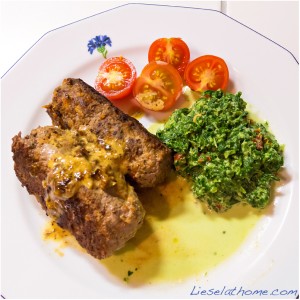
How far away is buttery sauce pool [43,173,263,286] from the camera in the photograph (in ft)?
12.9

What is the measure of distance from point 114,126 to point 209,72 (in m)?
1.18

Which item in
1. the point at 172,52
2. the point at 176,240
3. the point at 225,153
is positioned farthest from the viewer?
the point at 172,52

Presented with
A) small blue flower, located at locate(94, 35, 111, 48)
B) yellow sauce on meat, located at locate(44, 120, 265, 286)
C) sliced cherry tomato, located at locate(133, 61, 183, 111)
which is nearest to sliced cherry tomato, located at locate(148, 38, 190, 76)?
sliced cherry tomato, located at locate(133, 61, 183, 111)

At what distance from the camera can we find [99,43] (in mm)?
4801

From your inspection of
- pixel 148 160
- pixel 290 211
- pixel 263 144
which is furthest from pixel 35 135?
pixel 290 211

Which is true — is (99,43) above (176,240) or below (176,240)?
above

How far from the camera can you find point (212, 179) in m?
3.92

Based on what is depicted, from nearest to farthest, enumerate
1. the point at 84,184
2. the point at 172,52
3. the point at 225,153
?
the point at 84,184 < the point at 225,153 < the point at 172,52

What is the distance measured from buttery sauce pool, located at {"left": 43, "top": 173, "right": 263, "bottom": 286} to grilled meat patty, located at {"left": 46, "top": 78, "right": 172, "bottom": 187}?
1.19 feet

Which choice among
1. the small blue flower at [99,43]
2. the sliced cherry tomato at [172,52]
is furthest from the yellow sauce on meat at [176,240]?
the small blue flower at [99,43]

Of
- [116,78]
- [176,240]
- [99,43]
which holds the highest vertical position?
[99,43]

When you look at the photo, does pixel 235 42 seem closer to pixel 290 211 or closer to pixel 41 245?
pixel 290 211

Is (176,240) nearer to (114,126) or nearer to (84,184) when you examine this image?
(84,184)

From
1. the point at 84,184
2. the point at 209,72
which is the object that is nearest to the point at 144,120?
the point at 209,72
